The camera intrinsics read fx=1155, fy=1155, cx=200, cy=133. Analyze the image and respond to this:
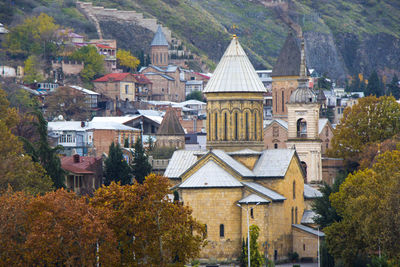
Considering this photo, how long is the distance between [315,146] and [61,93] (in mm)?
41097

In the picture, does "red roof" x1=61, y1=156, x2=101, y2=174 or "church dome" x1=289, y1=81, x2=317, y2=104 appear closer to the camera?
"red roof" x1=61, y1=156, x2=101, y2=174

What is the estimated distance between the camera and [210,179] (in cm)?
6044

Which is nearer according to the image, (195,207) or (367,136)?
(195,207)

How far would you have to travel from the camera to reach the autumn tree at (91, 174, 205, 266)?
49.1 meters

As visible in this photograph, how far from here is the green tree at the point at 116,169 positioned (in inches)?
2963

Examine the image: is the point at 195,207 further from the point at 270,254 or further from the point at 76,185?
the point at 76,185

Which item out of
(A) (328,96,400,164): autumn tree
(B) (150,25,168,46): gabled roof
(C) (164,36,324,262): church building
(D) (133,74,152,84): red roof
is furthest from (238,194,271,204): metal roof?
(B) (150,25,168,46): gabled roof

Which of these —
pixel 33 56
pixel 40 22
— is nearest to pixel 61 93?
pixel 33 56

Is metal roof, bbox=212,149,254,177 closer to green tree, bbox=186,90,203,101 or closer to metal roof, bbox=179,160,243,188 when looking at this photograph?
metal roof, bbox=179,160,243,188

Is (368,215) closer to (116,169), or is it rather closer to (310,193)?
(310,193)

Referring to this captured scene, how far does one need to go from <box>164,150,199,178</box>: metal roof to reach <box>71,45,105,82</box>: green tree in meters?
63.1

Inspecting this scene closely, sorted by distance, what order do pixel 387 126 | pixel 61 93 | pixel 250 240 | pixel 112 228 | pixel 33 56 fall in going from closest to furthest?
pixel 112 228 → pixel 250 240 → pixel 387 126 → pixel 61 93 → pixel 33 56

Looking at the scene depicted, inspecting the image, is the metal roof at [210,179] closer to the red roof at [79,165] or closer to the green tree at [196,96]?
the red roof at [79,165]

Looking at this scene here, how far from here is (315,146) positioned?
77938mm
